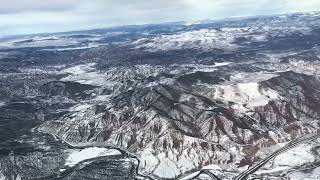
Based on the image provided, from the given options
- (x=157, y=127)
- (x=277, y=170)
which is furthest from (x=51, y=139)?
(x=277, y=170)

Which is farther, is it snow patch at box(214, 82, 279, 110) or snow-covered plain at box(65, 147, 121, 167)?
snow patch at box(214, 82, 279, 110)

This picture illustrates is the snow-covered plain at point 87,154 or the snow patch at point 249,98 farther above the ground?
the snow patch at point 249,98

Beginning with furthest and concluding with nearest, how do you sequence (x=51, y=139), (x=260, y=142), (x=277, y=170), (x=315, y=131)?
1. (x=51, y=139)
2. (x=315, y=131)
3. (x=260, y=142)
4. (x=277, y=170)

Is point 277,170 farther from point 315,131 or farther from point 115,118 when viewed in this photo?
point 115,118

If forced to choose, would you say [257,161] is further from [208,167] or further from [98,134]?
[98,134]

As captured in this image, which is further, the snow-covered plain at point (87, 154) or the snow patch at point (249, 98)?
the snow patch at point (249, 98)

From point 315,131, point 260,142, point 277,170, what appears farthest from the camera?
point 315,131

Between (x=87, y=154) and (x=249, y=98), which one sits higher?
(x=249, y=98)

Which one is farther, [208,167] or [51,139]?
[51,139]

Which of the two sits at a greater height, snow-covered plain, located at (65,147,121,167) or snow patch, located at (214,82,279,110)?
snow patch, located at (214,82,279,110)

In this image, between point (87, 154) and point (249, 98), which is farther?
point (249, 98)

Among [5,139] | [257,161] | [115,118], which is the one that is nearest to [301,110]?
[257,161]
